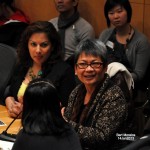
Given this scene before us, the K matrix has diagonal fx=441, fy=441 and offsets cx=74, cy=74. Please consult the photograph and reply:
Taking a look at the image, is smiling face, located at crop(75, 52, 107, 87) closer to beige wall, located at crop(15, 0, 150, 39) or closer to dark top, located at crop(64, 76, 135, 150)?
dark top, located at crop(64, 76, 135, 150)

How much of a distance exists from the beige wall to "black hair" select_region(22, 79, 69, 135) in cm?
275

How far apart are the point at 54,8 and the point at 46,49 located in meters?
2.01

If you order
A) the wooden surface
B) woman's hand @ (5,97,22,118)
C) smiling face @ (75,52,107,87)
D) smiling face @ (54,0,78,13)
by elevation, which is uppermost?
smiling face @ (54,0,78,13)

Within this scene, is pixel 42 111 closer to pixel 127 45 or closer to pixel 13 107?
pixel 13 107

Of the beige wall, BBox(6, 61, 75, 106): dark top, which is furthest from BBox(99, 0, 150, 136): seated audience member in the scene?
BBox(6, 61, 75, 106): dark top

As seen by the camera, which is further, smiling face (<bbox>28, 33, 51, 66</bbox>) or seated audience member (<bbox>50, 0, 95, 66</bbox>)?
seated audience member (<bbox>50, 0, 95, 66</bbox>)

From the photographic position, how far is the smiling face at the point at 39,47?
11.7ft

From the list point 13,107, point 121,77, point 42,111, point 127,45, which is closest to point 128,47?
point 127,45

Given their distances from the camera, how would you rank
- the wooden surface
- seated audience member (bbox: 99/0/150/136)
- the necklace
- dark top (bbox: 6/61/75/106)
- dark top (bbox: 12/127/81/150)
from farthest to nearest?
seated audience member (bbox: 99/0/150/136) < the necklace < dark top (bbox: 6/61/75/106) < the wooden surface < dark top (bbox: 12/127/81/150)

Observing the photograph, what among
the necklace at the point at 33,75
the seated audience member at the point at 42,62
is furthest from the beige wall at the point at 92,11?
the necklace at the point at 33,75

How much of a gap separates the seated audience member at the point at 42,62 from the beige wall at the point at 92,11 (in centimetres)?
148

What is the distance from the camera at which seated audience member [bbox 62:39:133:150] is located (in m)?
2.78

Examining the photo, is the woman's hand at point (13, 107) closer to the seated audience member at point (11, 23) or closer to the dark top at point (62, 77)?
the dark top at point (62, 77)

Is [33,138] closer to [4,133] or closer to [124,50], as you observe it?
[4,133]
